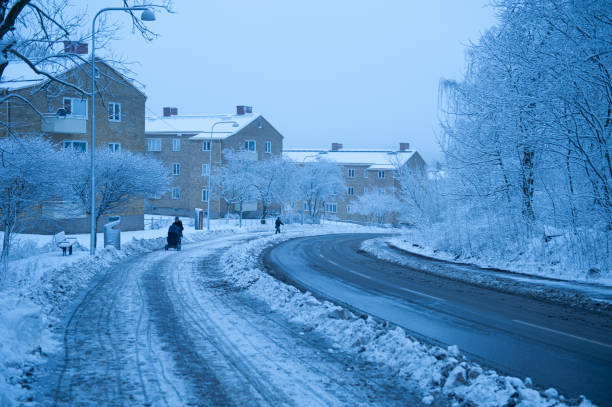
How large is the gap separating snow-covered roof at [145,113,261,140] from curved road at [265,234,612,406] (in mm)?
39659

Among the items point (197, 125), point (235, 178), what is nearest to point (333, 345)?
point (235, 178)

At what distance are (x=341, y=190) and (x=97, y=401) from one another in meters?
58.0

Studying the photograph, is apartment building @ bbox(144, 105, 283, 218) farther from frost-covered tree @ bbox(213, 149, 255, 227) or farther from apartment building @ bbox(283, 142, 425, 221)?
apartment building @ bbox(283, 142, 425, 221)

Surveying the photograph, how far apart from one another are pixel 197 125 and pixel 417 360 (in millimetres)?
53500

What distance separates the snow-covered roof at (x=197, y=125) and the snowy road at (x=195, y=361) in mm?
44500

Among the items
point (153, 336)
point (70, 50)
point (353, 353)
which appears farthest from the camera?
point (70, 50)

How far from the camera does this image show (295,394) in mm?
5664

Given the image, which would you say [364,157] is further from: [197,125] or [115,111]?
[115,111]

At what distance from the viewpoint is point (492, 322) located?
9.23m

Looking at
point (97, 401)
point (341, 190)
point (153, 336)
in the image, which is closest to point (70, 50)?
point (153, 336)

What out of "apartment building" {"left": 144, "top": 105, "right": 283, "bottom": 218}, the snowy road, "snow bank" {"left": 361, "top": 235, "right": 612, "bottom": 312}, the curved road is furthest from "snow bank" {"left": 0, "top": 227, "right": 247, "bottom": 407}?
"apartment building" {"left": 144, "top": 105, "right": 283, "bottom": 218}

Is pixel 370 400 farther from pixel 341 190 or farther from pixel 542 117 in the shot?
pixel 341 190

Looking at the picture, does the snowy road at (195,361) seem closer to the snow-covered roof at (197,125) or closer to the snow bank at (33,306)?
the snow bank at (33,306)

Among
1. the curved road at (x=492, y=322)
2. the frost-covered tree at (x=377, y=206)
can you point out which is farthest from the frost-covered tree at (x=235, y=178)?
the curved road at (x=492, y=322)
